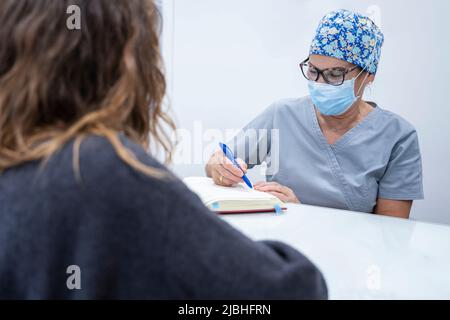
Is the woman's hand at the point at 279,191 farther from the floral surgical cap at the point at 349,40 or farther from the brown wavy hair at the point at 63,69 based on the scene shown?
the brown wavy hair at the point at 63,69

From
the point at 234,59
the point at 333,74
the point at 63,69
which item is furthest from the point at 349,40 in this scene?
the point at 63,69

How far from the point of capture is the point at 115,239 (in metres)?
0.42

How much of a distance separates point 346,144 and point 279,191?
30 cm

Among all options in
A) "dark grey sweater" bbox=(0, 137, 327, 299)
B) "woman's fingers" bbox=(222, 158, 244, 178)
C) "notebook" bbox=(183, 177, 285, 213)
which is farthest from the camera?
"woman's fingers" bbox=(222, 158, 244, 178)

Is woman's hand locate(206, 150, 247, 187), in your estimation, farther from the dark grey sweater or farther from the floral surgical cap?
the dark grey sweater

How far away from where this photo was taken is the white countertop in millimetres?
703

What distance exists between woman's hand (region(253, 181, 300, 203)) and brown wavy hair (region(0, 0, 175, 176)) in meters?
0.85

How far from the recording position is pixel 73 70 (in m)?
0.49

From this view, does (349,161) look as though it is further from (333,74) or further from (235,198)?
(235,198)

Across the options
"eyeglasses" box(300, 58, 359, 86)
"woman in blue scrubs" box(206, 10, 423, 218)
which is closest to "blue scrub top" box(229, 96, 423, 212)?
"woman in blue scrubs" box(206, 10, 423, 218)

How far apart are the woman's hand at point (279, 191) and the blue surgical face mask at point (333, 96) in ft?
1.06

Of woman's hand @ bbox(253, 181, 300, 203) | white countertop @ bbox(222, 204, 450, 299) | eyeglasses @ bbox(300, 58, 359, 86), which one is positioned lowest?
white countertop @ bbox(222, 204, 450, 299)

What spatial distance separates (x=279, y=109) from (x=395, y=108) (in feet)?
2.12

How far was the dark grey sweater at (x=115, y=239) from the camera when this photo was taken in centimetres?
41
